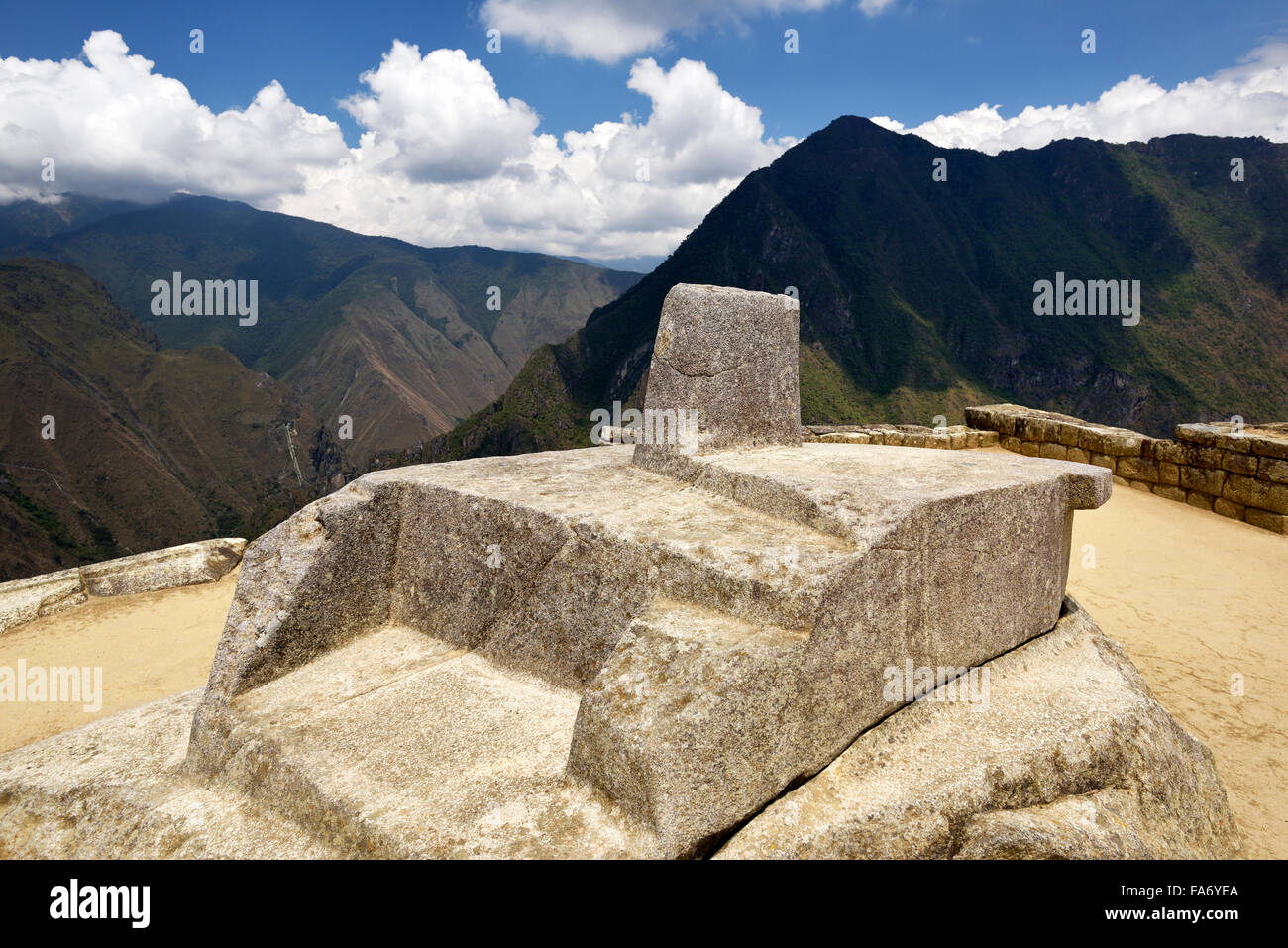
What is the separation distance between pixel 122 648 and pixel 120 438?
89106mm

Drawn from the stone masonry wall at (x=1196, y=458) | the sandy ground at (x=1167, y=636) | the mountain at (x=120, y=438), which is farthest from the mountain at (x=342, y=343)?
the stone masonry wall at (x=1196, y=458)

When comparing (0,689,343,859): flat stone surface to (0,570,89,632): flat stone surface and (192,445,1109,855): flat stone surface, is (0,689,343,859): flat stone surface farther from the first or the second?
(0,570,89,632): flat stone surface

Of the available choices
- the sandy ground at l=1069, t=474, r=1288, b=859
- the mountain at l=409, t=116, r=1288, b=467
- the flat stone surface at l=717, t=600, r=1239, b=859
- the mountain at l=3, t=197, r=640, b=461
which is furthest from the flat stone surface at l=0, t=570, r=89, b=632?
the mountain at l=3, t=197, r=640, b=461

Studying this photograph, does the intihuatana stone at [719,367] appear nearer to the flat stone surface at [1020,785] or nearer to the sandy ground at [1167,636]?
the flat stone surface at [1020,785]

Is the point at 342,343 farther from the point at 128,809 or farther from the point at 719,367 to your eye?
the point at 128,809

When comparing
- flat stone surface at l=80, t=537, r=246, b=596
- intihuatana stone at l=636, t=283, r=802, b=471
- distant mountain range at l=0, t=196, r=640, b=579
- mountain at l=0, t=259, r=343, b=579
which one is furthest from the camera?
distant mountain range at l=0, t=196, r=640, b=579

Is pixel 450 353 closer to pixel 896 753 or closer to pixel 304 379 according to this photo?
pixel 304 379

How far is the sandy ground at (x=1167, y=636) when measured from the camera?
4.53 m

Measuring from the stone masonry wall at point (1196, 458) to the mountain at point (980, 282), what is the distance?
3864 cm

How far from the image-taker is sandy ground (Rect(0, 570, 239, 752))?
5.58 m

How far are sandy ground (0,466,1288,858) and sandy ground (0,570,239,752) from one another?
1cm

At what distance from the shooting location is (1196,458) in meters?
9.12
